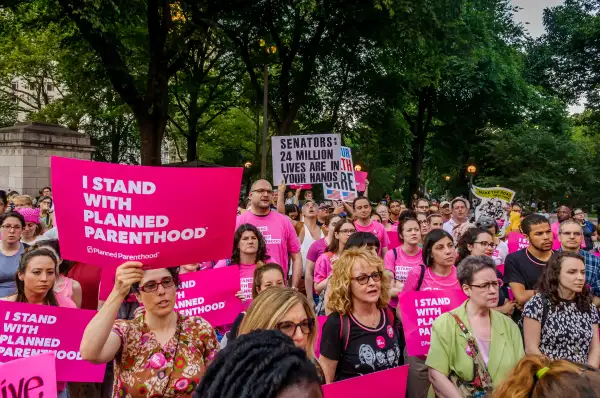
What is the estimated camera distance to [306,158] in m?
9.77

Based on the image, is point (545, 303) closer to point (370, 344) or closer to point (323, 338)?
point (370, 344)

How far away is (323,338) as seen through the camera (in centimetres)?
367

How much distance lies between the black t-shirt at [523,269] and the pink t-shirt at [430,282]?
1.83 ft

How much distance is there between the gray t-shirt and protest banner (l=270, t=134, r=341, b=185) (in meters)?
4.64

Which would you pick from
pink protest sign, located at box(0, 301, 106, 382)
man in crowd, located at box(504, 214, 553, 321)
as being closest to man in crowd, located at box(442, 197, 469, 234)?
man in crowd, located at box(504, 214, 553, 321)

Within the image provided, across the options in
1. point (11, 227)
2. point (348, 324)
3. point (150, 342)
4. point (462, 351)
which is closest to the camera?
point (150, 342)

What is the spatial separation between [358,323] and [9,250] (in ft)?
13.0

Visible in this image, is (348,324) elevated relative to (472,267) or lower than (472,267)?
lower

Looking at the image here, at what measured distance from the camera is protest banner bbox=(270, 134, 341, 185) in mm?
9617

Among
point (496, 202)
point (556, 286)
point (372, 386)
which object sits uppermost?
point (496, 202)

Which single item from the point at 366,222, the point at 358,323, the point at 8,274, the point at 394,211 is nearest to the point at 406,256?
the point at 366,222

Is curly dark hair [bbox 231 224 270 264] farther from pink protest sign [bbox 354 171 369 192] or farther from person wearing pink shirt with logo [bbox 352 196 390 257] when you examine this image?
pink protest sign [bbox 354 171 369 192]

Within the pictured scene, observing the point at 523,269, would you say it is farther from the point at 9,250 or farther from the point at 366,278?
the point at 9,250

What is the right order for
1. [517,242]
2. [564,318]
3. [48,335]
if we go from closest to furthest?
[48,335]
[564,318]
[517,242]
